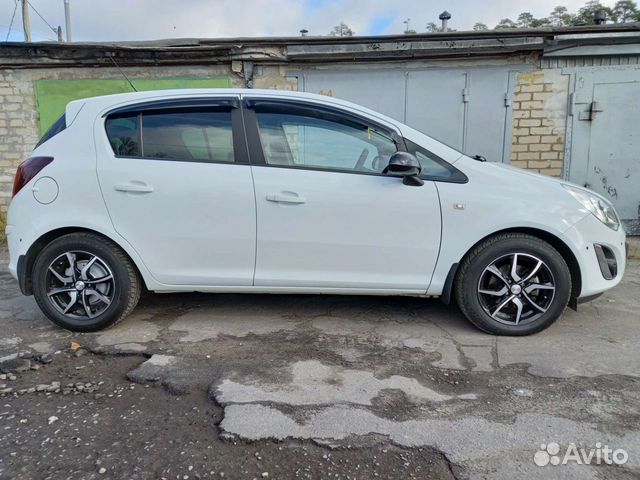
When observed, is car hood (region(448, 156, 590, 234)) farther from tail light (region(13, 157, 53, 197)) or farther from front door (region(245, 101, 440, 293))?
tail light (region(13, 157, 53, 197))

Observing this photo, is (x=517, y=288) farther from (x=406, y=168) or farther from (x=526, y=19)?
(x=526, y=19)

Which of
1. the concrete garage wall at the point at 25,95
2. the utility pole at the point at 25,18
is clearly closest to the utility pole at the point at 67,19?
the utility pole at the point at 25,18

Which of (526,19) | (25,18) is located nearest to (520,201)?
(526,19)

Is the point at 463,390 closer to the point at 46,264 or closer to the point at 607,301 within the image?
the point at 607,301

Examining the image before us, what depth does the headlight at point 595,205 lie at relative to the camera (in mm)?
3514

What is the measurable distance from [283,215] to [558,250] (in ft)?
6.80

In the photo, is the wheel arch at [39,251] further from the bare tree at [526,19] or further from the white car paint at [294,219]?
the bare tree at [526,19]

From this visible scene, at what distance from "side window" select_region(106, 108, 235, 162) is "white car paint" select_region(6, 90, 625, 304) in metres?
0.09

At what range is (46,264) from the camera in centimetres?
361

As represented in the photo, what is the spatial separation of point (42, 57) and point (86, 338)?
5.62 metres

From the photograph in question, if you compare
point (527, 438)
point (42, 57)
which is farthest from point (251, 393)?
point (42, 57)

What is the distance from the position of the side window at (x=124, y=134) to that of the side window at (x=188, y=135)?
6 cm

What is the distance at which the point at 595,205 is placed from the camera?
356 centimetres

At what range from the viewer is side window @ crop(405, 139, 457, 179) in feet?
11.5
